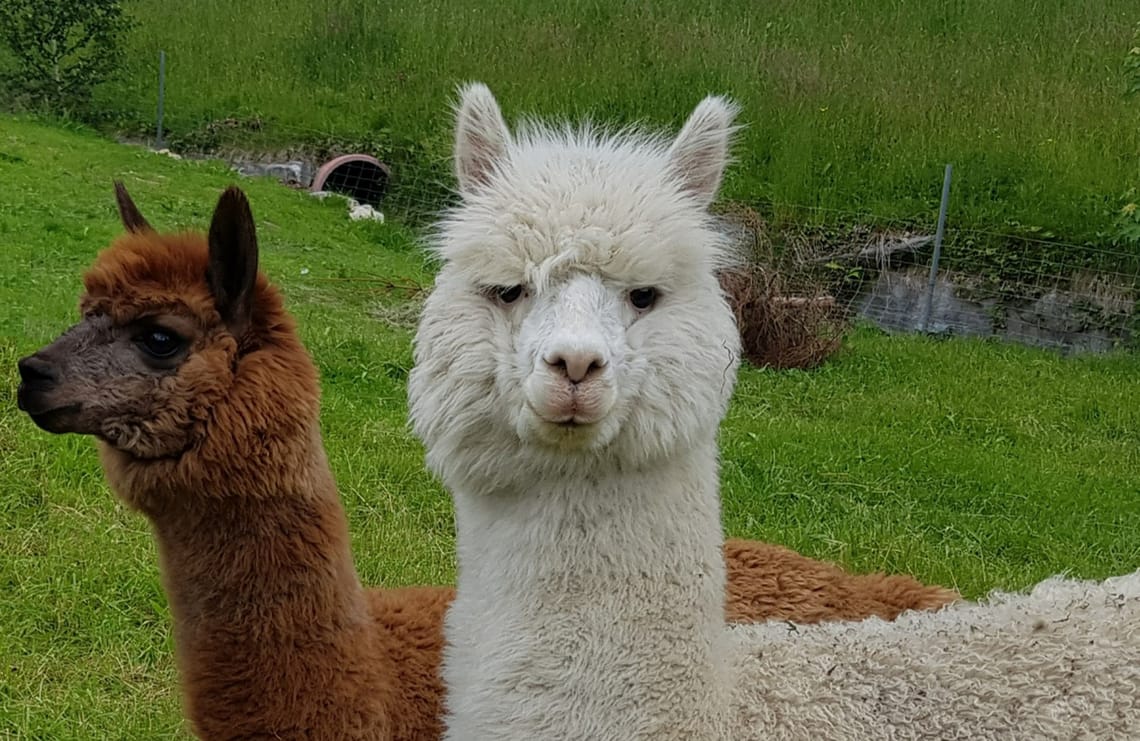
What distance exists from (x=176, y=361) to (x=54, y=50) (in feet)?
54.6

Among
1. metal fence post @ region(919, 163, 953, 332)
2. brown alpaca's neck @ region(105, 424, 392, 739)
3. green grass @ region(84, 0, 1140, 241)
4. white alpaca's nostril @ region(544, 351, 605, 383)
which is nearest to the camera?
white alpaca's nostril @ region(544, 351, 605, 383)

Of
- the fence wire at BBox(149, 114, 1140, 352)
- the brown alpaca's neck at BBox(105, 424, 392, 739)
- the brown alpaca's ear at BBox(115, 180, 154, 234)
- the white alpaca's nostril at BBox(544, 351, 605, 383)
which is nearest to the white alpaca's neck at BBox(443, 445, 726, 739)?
the white alpaca's nostril at BBox(544, 351, 605, 383)

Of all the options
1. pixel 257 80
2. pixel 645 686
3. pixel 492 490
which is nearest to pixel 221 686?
pixel 492 490

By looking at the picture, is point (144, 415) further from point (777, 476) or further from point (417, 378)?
point (777, 476)

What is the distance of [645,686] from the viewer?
84.0 inches

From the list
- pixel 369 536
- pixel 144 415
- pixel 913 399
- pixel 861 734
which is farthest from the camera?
pixel 913 399

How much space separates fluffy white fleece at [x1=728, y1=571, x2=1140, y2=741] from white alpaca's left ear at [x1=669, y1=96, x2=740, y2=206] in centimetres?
100

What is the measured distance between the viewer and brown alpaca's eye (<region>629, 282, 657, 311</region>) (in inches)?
85.2

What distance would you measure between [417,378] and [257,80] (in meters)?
17.0

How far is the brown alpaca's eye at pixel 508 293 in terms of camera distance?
7.06ft

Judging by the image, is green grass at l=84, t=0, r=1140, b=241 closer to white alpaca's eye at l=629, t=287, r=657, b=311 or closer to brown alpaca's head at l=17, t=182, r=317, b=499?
brown alpaca's head at l=17, t=182, r=317, b=499

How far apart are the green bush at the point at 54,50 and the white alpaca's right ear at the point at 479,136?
16.3 m

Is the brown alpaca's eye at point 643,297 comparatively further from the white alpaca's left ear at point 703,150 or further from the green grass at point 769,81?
the green grass at point 769,81

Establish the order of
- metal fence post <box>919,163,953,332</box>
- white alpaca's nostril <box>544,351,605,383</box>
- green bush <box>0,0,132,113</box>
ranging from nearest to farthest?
1. white alpaca's nostril <box>544,351,605,383</box>
2. metal fence post <box>919,163,953,332</box>
3. green bush <box>0,0,132,113</box>
